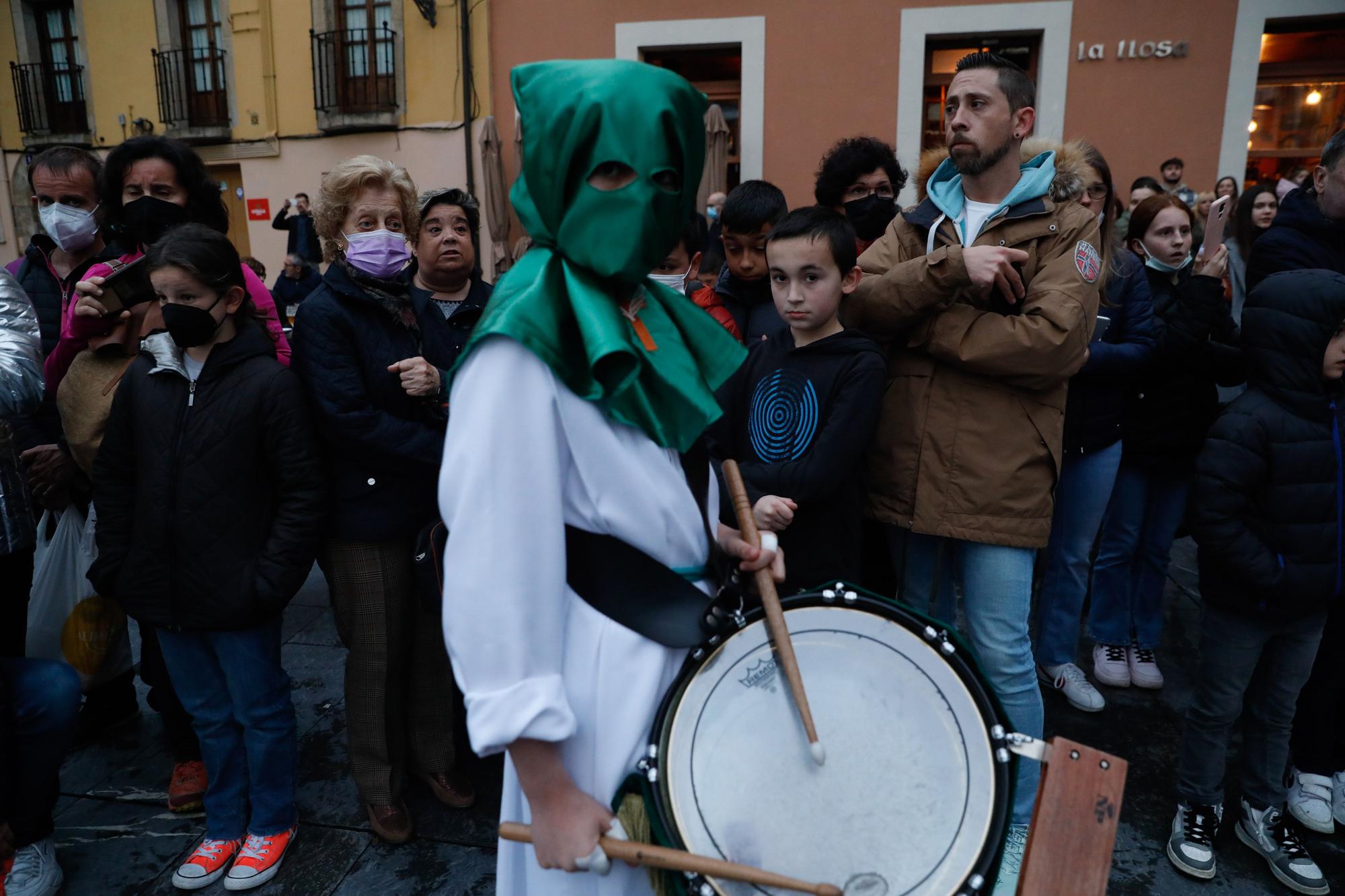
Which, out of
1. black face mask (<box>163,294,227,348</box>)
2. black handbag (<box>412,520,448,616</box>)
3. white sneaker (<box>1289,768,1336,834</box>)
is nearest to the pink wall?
white sneaker (<box>1289,768,1336,834</box>)

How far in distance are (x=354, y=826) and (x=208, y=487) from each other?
1239 millimetres

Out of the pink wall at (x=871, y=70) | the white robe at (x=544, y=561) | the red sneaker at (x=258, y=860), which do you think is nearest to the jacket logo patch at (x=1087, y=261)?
the white robe at (x=544, y=561)

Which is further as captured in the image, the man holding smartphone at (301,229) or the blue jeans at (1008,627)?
the man holding smartphone at (301,229)

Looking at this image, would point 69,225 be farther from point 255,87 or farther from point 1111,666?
point 255,87

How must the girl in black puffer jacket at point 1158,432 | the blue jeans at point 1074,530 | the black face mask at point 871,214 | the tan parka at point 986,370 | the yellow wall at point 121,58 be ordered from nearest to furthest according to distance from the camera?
1. the tan parka at point 986,370
2. the girl in black puffer jacket at point 1158,432
3. the blue jeans at point 1074,530
4. the black face mask at point 871,214
5. the yellow wall at point 121,58

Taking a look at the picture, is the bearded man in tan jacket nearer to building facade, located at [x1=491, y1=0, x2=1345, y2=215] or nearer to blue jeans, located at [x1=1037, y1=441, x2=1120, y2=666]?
blue jeans, located at [x1=1037, y1=441, x2=1120, y2=666]

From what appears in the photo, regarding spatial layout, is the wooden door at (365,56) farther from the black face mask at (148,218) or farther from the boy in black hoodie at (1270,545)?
the boy in black hoodie at (1270,545)

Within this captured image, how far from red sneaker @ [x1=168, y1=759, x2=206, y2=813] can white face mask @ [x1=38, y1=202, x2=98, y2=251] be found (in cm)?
192

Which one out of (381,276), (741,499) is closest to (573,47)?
(381,276)

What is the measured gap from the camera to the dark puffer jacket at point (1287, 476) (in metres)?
2.45

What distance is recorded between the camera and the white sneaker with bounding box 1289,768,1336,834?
2.76 m

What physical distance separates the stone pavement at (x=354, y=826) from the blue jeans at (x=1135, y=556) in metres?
0.26

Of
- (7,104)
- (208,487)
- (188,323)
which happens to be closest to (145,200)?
(188,323)

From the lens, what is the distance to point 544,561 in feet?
3.87
